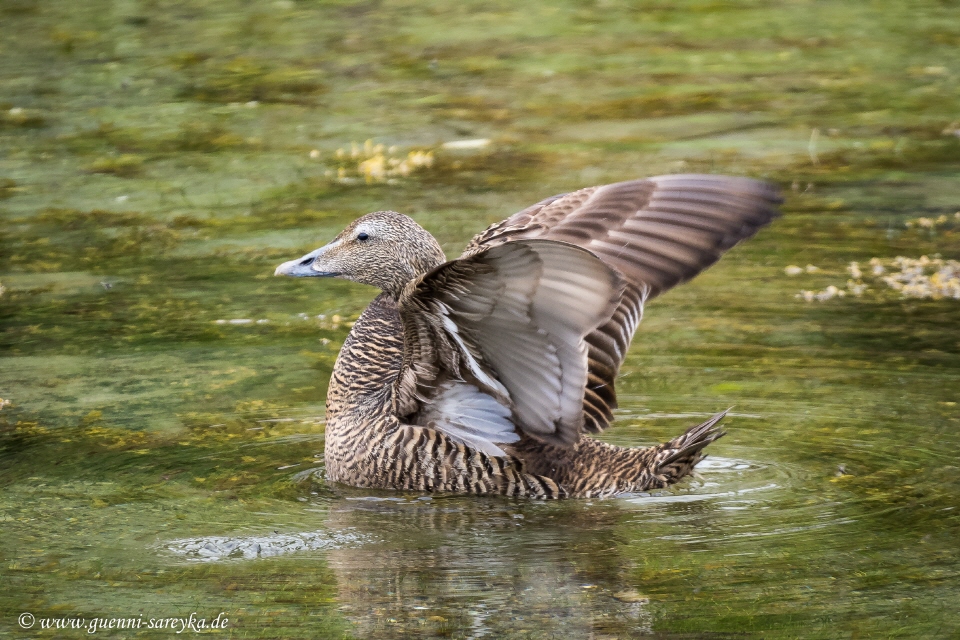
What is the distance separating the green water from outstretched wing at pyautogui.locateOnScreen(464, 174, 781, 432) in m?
0.62

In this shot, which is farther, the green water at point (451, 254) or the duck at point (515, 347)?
the duck at point (515, 347)

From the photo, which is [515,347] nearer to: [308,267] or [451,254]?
[308,267]

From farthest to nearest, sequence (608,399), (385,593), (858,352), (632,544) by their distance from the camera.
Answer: (858,352), (608,399), (632,544), (385,593)

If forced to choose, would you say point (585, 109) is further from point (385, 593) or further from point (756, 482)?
point (385, 593)

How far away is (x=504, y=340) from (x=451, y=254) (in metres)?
4.19

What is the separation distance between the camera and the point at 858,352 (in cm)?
835

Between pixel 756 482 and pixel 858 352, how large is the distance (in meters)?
2.03

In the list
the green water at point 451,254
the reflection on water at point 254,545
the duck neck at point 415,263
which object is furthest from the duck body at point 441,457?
the reflection on water at point 254,545

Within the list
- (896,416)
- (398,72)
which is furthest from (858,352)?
(398,72)

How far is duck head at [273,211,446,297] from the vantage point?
7.06 metres

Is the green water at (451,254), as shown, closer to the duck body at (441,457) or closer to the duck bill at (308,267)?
the duck body at (441,457)

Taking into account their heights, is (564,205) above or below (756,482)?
above

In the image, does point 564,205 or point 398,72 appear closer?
point 564,205

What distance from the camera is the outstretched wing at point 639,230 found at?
20.3ft
